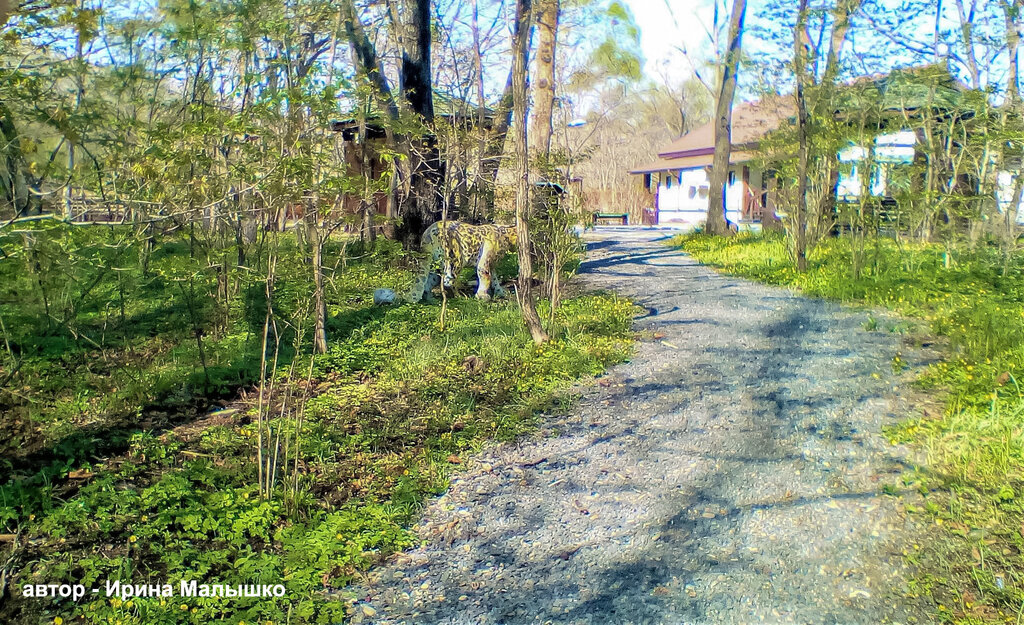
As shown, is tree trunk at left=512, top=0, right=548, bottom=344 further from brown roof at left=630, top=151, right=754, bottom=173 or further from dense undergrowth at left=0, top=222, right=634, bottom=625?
brown roof at left=630, top=151, right=754, bottom=173

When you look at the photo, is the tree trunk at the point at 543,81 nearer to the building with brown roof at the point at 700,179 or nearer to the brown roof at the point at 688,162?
the building with brown roof at the point at 700,179

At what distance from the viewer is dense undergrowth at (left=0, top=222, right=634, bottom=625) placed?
11.8 ft

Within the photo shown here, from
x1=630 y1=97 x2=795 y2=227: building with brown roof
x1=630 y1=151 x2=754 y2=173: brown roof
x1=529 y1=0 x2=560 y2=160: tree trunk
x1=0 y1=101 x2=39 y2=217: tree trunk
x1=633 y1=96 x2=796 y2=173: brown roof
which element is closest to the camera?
x1=0 y1=101 x2=39 y2=217: tree trunk

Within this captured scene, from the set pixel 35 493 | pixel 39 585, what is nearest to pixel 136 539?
pixel 39 585

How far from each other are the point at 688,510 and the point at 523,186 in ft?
12.6

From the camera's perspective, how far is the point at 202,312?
8469 mm

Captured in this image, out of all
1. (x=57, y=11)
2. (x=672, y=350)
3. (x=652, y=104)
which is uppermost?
(x=652, y=104)

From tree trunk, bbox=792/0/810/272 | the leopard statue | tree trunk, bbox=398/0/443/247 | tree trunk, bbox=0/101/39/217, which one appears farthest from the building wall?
tree trunk, bbox=0/101/39/217

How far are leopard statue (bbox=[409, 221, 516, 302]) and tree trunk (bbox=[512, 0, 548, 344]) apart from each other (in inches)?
84.6

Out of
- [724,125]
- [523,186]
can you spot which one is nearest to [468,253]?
[523,186]

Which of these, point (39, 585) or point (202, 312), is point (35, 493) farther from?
point (202, 312)

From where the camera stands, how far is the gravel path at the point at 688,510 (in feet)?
10.7

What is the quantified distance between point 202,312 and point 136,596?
5.59 m

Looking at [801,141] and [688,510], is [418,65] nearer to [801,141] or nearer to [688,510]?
[801,141]
